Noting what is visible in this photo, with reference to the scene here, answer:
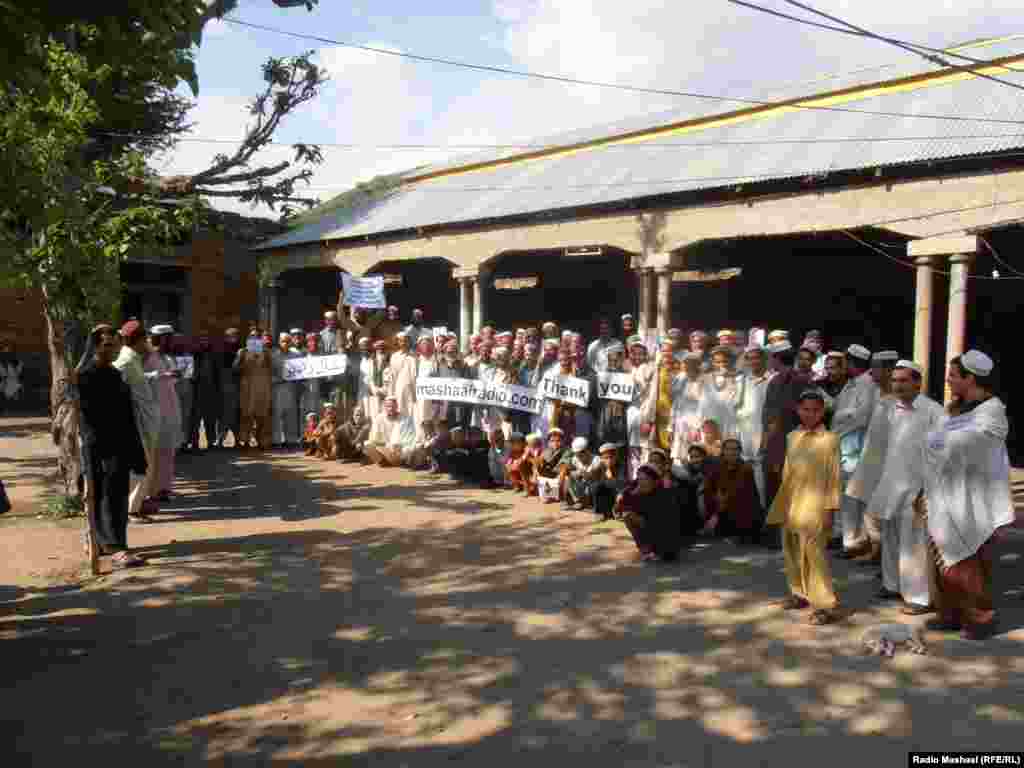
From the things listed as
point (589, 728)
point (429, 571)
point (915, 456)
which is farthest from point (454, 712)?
point (915, 456)

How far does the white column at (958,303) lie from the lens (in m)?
8.77

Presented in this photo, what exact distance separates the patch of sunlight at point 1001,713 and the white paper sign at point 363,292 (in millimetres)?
9731

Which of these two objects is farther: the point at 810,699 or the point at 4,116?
the point at 4,116

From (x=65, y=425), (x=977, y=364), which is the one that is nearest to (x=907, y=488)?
(x=977, y=364)

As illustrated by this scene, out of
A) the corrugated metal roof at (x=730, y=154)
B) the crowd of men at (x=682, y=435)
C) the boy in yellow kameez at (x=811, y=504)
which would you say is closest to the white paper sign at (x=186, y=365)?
the crowd of men at (x=682, y=435)

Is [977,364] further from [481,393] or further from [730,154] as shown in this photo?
[730,154]

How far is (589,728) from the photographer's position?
3.85m

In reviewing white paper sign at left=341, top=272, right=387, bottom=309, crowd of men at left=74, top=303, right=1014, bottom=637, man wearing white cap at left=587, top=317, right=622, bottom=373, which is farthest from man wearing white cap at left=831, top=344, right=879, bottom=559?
white paper sign at left=341, top=272, right=387, bottom=309

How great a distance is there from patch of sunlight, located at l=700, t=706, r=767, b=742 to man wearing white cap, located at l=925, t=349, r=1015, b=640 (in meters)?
1.79

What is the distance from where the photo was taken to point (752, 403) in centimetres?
767

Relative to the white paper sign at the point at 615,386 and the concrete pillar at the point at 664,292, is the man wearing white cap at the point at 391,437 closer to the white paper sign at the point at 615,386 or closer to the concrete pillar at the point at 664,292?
the white paper sign at the point at 615,386

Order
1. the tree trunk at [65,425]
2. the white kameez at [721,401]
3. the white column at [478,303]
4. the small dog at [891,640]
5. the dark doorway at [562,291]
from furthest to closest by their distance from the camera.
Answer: the dark doorway at [562,291] < the white column at [478,303] < the tree trunk at [65,425] < the white kameez at [721,401] < the small dog at [891,640]

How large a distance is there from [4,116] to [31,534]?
354 cm

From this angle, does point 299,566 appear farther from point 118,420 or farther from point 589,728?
point 589,728
